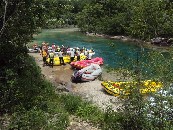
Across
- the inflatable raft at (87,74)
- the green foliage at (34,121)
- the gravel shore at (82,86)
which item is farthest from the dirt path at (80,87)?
the green foliage at (34,121)

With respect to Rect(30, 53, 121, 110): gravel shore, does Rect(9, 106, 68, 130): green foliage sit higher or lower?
higher

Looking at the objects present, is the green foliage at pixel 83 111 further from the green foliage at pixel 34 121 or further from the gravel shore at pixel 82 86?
the gravel shore at pixel 82 86

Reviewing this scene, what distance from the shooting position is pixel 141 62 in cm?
1092

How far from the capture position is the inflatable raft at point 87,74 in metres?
23.3

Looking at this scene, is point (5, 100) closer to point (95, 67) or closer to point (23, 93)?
point (23, 93)

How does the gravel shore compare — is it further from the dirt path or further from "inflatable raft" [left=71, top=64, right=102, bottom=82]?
"inflatable raft" [left=71, top=64, right=102, bottom=82]

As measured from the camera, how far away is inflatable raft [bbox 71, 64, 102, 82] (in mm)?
23320

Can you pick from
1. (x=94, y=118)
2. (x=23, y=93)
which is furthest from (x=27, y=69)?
(x=94, y=118)

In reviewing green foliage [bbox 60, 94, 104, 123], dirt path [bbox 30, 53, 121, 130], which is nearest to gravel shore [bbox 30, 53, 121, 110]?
dirt path [bbox 30, 53, 121, 130]

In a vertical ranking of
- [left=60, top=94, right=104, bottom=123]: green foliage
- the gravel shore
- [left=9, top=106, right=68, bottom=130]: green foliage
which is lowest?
the gravel shore

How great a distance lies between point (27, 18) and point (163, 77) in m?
6.15

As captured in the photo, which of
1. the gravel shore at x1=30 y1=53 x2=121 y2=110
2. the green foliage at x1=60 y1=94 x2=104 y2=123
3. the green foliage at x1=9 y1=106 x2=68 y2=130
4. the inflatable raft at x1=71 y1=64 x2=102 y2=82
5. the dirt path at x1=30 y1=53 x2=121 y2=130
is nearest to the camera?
the green foliage at x1=9 y1=106 x2=68 y2=130

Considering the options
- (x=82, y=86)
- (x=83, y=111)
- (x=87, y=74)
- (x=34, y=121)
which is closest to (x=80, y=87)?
(x=82, y=86)

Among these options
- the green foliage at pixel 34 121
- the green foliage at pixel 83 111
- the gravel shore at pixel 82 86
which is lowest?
A: the gravel shore at pixel 82 86
